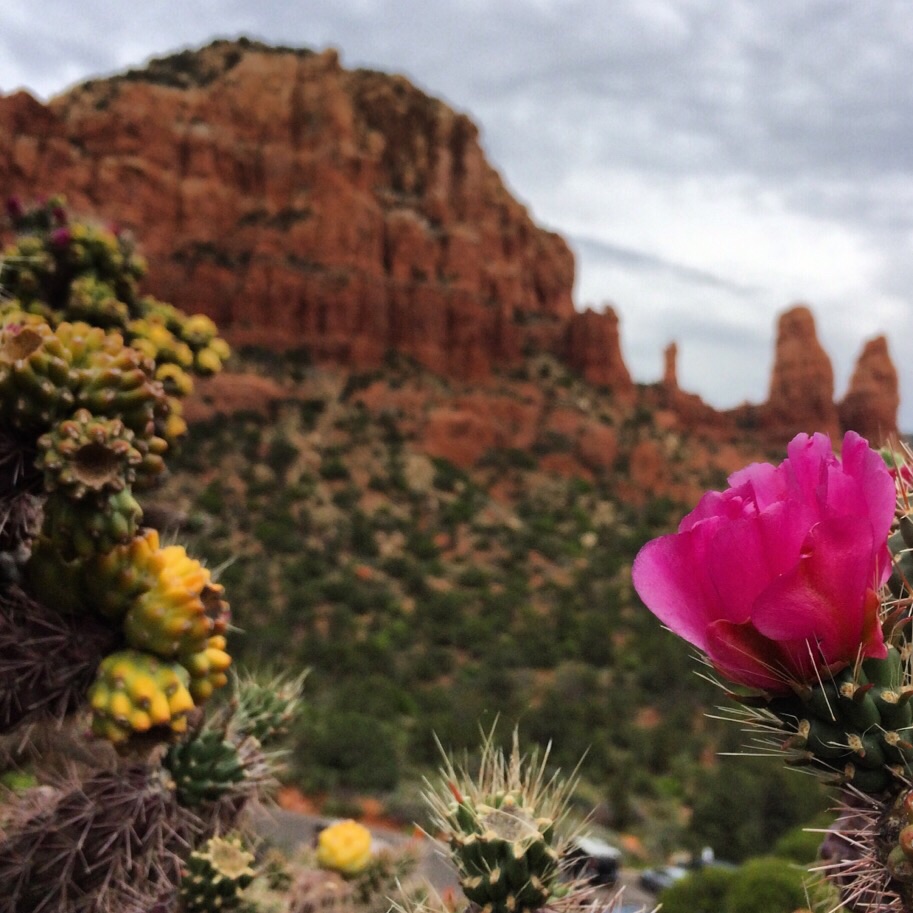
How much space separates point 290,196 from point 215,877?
1617 inches

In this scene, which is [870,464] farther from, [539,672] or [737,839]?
[539,672]

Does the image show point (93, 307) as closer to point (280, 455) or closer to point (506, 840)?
point (506, 840)

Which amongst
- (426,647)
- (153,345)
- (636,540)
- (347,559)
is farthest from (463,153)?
A: (153,345)

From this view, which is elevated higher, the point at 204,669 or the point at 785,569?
the point at 785,569

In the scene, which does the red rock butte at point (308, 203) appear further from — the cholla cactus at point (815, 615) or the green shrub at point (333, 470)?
the cholla cactus at point (815, 615)

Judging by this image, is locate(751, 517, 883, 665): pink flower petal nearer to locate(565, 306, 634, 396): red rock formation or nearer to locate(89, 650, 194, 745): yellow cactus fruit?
locate(89, 650, 194, 745): yellow cactus fruit

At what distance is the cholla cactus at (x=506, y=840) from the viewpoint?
2115 millimetres

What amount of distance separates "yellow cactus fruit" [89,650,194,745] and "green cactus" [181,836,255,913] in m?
0.78

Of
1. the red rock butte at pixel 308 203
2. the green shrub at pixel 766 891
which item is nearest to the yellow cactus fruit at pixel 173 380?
the green shrub at pixel 766 891

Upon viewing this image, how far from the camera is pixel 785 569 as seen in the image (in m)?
1.41

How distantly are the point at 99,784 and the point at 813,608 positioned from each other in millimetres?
2357

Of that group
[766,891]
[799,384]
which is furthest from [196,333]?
[799,384]

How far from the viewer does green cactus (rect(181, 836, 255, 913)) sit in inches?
110

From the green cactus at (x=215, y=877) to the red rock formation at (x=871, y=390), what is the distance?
55471 millimetres
